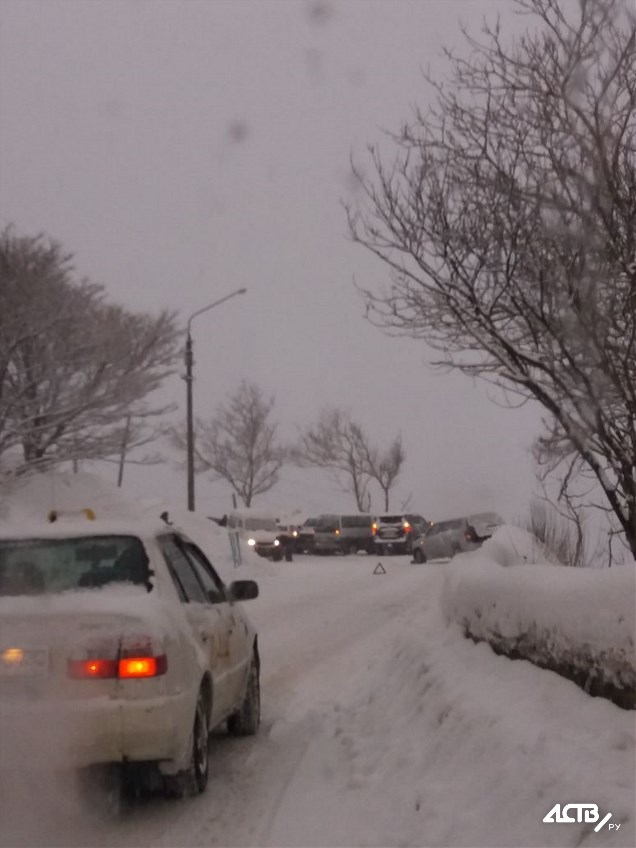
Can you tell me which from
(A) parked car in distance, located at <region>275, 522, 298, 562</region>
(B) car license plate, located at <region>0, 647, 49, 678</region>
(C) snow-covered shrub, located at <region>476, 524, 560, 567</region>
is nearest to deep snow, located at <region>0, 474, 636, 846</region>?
(B) car license plate, located at <region>0, 647, 49, 678</region>

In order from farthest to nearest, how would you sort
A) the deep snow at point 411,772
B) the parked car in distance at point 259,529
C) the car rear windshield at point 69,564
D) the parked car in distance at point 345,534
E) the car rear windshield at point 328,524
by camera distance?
the car rear windshield at point 328,524 → the parked car in distance at point 345,534 → the parked car in distance at point 259,529 → the car rear windshield at point 69,564 → the deep snow at point 411,772

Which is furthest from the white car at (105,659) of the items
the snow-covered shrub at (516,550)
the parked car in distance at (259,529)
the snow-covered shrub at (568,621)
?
the parked car in distance at (259,529)

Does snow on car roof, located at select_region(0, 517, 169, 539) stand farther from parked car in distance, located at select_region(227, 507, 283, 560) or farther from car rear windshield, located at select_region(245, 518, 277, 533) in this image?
car rear windshield, located at select_region(245, 518, 277, 533)

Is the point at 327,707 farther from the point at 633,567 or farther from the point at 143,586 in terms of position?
the point at 633,567

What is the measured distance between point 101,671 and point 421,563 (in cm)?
2725

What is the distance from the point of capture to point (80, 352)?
27.1m

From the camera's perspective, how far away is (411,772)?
6043 millimetres

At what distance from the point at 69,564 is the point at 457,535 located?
2394 cm

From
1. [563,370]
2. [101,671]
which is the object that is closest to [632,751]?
[101,671]

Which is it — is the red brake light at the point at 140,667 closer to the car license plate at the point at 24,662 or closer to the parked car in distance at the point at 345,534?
the car license plate at the point at 24,662

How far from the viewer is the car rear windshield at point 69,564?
19.9ft

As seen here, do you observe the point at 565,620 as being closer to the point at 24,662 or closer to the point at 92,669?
the point at 92,669

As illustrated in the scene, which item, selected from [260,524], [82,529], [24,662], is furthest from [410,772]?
[260,524]

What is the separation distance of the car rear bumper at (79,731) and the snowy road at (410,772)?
13.4 inches
